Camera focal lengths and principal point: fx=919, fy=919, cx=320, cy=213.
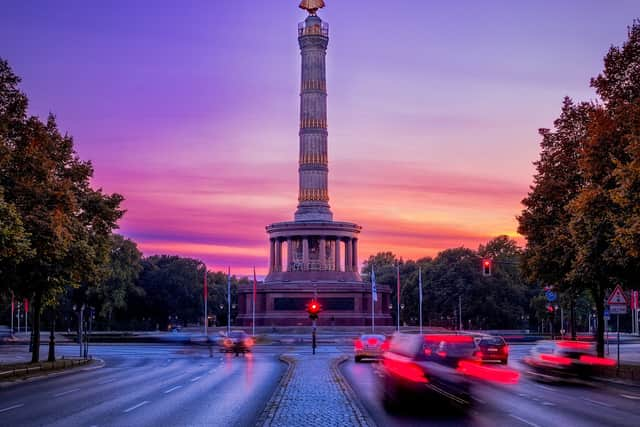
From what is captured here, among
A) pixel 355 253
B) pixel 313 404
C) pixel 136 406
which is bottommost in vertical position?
pixel 136 406

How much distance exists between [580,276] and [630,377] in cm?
527

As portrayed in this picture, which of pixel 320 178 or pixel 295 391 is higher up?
pixel 320 178

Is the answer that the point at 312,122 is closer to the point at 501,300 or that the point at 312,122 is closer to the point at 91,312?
the point at 501,300

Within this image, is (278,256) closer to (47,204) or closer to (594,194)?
(47,204)

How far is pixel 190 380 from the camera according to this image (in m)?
35.6

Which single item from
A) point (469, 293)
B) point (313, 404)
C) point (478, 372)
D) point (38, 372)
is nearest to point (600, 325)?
point (478, 372)

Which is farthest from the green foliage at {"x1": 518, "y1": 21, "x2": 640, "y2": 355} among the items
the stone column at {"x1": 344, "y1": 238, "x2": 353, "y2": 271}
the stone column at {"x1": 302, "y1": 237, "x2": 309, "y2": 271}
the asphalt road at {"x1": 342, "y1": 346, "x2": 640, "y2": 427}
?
the stone column at {"x1": 344, "y1": 238, "x2": 353, "y2": 271}

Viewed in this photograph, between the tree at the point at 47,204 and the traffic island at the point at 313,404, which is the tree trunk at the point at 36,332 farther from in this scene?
the traffic island at the point at 313,404

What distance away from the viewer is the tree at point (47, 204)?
37.8m

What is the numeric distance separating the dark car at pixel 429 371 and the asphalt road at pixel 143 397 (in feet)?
11.5

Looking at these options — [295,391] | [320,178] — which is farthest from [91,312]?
[320,178]

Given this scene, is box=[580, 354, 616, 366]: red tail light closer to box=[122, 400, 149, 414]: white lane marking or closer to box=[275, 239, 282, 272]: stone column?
box=[122, 400, 149, 414]: white lane marking

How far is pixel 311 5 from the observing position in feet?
395

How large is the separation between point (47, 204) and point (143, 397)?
14.8m
